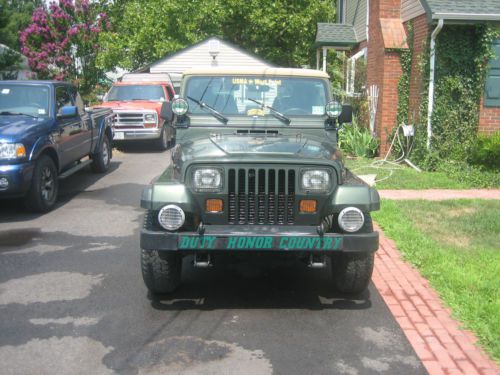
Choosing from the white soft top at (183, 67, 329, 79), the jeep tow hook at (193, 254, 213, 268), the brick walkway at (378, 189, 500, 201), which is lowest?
the brick walkway at (378, 189, 500, 201)

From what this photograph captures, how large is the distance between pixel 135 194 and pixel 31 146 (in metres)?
2.27

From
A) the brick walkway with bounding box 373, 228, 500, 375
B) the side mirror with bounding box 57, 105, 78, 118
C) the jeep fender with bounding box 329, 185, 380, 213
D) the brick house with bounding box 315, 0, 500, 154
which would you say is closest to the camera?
the brick walkway with bounding box 373, 228, 500, 375

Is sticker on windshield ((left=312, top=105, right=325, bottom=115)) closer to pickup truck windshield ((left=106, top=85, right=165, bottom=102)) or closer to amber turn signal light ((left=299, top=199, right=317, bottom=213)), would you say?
amber turn signal light ((left=299, top=199, right=317, bottom=213))

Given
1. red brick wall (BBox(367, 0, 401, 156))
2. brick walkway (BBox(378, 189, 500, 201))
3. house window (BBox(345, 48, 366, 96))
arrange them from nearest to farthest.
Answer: brick walkway (BBox(378, 189, 500, 201)) → red brick wall (BBox(367, 0, 401, 156)) → house window (BBox(345, 48, 366, 96))

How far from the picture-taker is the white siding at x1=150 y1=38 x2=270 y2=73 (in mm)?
25609

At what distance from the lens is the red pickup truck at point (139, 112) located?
1513 cm

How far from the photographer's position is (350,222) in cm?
428

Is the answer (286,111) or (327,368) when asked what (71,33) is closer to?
(286,111)

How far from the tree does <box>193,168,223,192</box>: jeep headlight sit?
2258cm

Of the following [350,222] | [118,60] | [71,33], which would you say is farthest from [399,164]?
[71,33]

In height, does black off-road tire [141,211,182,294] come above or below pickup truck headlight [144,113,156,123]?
below

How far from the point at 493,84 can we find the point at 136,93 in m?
9.46

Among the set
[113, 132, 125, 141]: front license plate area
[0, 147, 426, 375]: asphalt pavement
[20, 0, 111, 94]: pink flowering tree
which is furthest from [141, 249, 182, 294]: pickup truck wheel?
[20, 0, 111, 94]: pink flowering tree

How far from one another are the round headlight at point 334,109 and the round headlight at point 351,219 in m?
1.62
